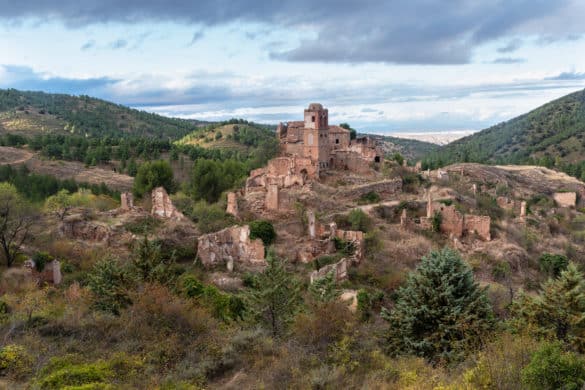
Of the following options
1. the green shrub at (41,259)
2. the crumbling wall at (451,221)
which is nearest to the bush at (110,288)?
the green shrub at (41,259)

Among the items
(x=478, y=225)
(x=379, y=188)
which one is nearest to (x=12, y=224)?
(x=379, y=188)

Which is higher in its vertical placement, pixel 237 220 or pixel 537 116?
pixel 537 116

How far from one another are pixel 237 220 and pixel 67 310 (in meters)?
18.8

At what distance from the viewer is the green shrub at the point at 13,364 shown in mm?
11868

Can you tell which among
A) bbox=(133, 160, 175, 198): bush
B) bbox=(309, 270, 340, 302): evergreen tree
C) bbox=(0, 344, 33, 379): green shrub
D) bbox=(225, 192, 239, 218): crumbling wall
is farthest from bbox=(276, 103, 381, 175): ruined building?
bbox=(0, 344, 33, 379): green shrub

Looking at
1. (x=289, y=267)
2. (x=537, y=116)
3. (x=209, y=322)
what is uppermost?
(x=537, y=116)

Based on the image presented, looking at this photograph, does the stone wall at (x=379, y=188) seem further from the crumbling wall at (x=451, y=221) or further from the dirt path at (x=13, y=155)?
the dirt path at (x=13, y=155)

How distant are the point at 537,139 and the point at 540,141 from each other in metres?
1.63

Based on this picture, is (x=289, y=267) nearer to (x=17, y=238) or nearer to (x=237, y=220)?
(x=237, y=220)

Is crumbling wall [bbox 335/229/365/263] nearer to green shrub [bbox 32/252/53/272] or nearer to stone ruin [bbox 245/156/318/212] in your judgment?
stone ruin [bbox 245/156/318/212]

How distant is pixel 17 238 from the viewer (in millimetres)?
26203

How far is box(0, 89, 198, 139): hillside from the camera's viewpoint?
4065 inches

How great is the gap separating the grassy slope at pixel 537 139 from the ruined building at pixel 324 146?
115 feet

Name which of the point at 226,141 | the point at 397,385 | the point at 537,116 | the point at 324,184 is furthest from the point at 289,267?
the point at 537,116
